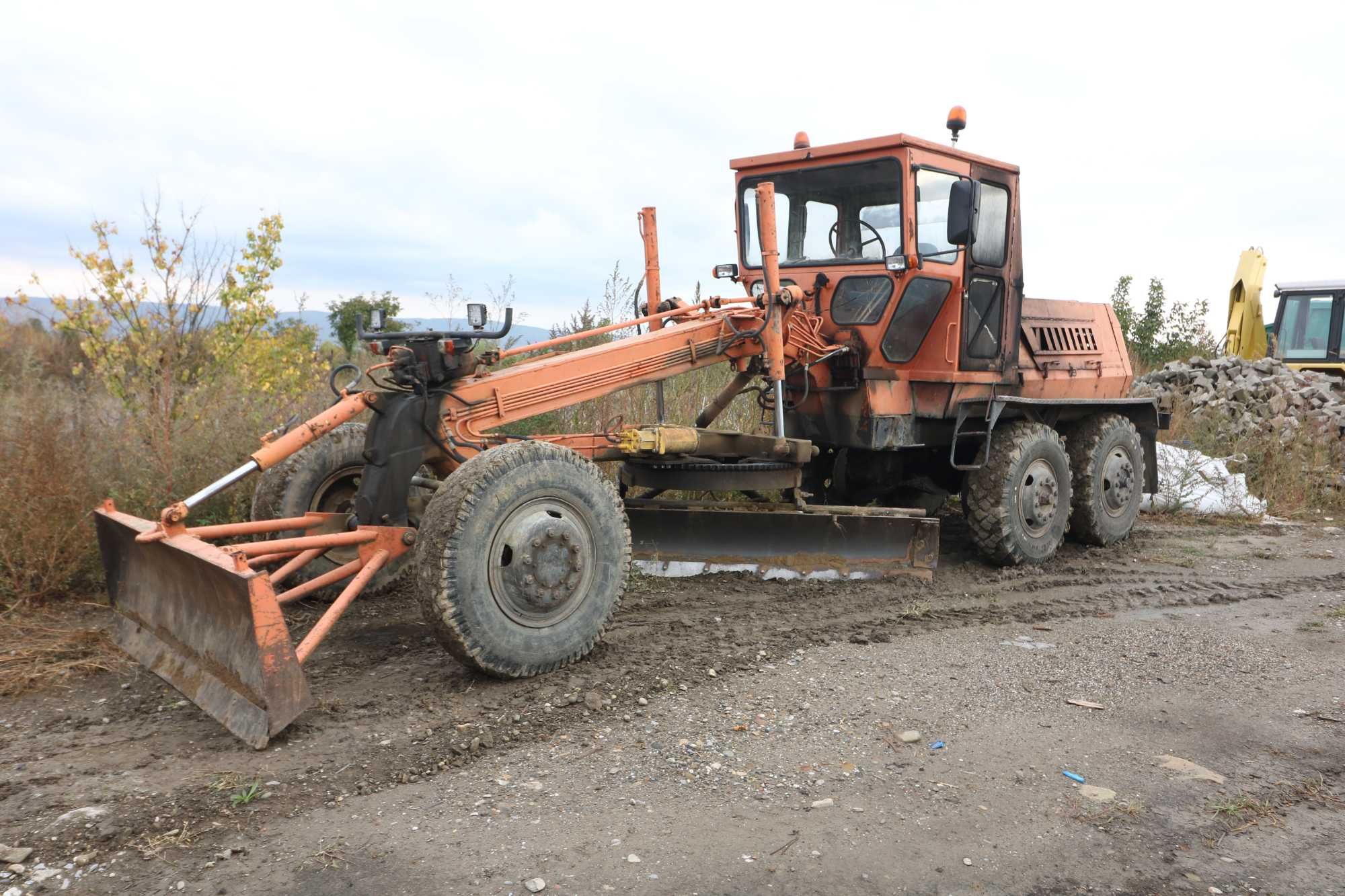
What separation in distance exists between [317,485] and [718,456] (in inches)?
86.8

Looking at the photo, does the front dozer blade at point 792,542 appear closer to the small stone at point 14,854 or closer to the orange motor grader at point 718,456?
the orange motor grader at point 718,456

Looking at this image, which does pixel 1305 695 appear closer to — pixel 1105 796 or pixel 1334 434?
pixel 1105 796

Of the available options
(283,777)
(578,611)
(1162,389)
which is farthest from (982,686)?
(1162,389)

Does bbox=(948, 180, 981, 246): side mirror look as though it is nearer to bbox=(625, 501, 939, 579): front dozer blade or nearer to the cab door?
the cab door

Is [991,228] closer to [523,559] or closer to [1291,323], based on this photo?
[523,559]

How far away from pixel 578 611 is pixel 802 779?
4.36ft

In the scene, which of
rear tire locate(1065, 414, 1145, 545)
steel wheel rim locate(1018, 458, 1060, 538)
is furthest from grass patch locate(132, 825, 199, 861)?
rear tire locate(1065, 414, 1145, 545)

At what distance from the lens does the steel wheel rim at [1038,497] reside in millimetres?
6809

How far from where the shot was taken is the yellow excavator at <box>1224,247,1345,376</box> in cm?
1496

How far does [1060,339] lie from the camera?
775cm

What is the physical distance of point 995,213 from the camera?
6781mm

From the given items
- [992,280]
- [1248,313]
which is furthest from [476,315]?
[1248,313]

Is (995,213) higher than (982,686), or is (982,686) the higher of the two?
(995,213)

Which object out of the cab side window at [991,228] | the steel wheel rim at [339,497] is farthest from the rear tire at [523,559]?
the cab side window at [991,228]
